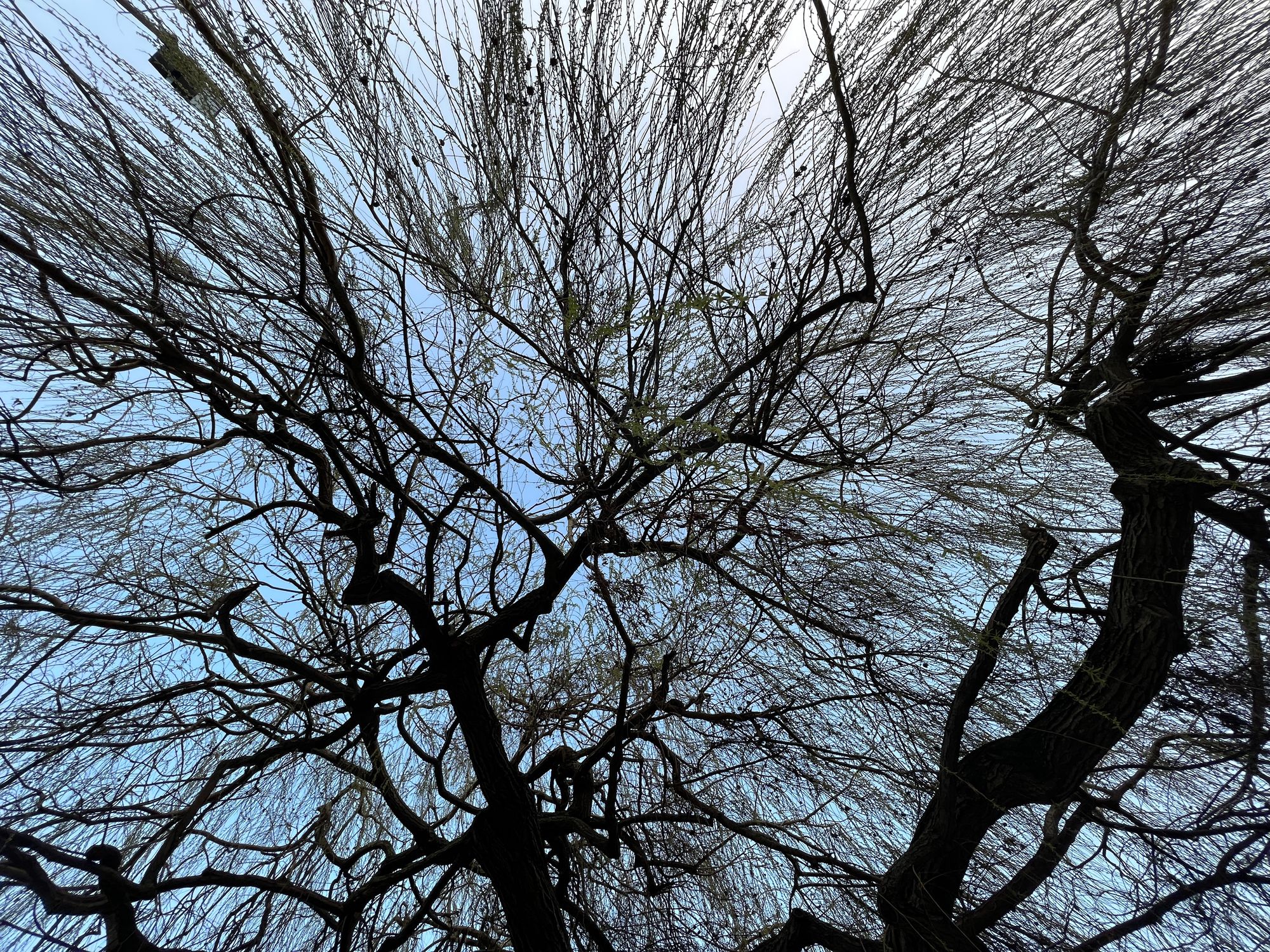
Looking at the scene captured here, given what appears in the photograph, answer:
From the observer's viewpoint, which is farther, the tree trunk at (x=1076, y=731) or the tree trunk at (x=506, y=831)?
the tree trunk at (x=506, y=831)

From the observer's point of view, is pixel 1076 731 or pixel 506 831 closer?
pixel 1076 731

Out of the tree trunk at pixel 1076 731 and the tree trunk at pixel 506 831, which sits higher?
the tree trunk at pixel 506 831

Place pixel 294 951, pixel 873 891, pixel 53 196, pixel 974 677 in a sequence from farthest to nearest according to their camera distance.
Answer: pixel 294 951 → pixel 873 891 → pixel 974 677 → pixel 53 196

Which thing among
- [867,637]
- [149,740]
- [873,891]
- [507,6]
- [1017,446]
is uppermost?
[507,6]

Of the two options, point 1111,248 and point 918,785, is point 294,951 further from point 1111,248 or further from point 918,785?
→ point 1111,248

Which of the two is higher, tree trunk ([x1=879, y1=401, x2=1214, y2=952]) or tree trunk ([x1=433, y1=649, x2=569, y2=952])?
tree trunk ([x1=433, y1=649, x2=569, y2=952])

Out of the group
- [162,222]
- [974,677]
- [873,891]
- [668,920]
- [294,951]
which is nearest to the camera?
[162,222]

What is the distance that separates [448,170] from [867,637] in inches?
78.8

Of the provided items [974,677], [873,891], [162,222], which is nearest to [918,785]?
[873,891]

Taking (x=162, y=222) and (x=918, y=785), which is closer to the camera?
(x=162, y=222)

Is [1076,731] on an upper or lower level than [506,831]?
lower

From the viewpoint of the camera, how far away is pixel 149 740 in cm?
207

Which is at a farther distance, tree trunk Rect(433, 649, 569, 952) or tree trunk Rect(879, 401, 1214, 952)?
tree trunk Rect(433, 649, 569, 952)

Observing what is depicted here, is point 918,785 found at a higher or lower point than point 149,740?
lower
